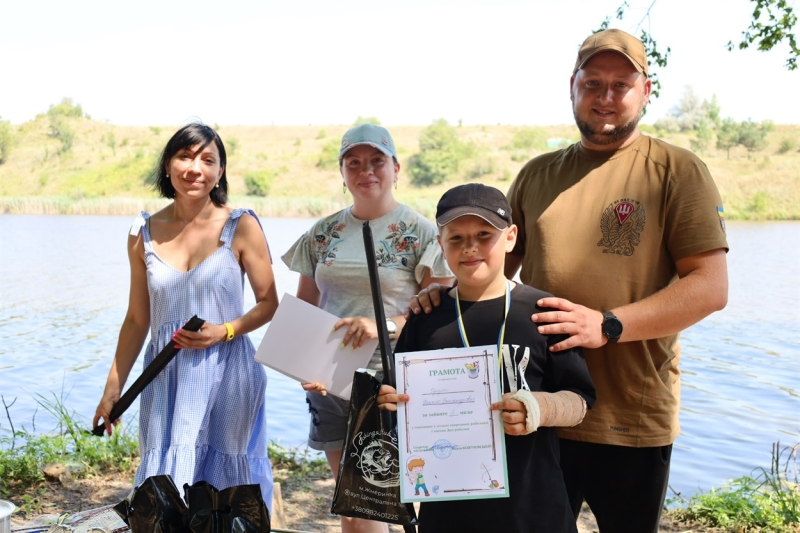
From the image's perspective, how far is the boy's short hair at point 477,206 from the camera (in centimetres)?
209

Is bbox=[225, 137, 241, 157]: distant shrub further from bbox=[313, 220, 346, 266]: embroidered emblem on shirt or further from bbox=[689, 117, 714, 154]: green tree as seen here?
bbox=[313, 220, 346, 266]: embroidered emblem on shirt

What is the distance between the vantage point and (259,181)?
3728 centimetres

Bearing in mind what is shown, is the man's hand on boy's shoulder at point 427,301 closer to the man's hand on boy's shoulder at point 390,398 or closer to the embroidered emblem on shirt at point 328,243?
the man's hand on boy's shoulder at point 390,398

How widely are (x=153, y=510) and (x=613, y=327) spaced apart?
1.43 m

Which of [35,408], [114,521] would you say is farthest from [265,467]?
[35,408]

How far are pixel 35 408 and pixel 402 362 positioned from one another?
20.6 feet

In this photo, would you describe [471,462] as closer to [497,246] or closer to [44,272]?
[497,246]

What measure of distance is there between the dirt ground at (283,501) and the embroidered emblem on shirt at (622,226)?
2495 mm

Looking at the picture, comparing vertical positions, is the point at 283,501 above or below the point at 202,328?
below

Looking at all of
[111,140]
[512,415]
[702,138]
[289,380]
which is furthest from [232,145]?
[512,415]

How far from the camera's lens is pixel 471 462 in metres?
1.97

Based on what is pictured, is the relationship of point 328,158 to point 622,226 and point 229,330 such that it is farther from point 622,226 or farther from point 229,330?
point 622,226

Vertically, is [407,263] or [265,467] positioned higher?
[407,263]

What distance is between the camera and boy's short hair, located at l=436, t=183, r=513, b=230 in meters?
2.09
